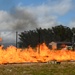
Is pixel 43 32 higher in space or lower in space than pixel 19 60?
higher

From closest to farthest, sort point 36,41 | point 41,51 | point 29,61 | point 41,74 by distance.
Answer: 1. point 41,74
2. point 29,61
3. point 41,51
4. point 36,41

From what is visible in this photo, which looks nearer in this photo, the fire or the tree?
the fire

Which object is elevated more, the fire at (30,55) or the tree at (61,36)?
the tree at (61,36)

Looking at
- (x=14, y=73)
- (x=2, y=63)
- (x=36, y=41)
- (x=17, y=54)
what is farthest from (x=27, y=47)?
(x=14, y=73)

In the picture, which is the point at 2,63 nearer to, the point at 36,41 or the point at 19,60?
the point at 19,60

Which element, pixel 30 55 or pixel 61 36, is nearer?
pixel 30 55

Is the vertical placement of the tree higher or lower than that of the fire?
higher

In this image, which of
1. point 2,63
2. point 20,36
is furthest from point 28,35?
point 2,63

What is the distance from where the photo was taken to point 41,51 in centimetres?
2283

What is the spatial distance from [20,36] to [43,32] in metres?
2.18

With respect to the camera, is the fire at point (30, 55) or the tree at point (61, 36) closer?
the fire at point (30, 55)

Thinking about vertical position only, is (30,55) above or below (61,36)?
below

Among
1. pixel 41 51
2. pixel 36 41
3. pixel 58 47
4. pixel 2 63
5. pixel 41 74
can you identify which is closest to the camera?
pixel 41 74

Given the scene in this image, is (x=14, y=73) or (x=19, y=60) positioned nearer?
(x=14, y=73)
